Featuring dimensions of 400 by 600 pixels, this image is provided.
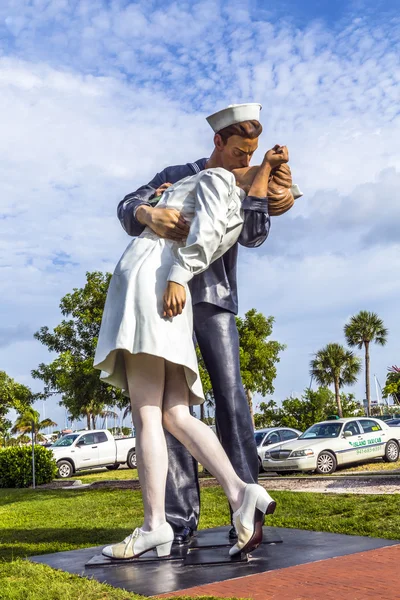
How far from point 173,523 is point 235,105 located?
8.46 feet

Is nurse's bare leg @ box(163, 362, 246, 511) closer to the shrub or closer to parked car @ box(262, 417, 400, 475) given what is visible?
parked car @ box(262, 417, 400, 475)

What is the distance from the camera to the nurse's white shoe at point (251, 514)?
3.58 m

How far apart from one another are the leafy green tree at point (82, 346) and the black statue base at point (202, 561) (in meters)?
22.7

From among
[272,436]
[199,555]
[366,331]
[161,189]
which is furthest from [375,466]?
[366,331]

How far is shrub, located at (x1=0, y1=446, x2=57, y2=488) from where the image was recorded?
62.1 feet

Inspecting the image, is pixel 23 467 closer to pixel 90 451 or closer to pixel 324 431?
pixel 90 451

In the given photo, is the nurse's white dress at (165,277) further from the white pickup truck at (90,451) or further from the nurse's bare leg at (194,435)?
the white pickup truck at (90,451)

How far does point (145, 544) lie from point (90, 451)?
20676 millimetres

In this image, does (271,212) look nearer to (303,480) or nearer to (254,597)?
(254,597)

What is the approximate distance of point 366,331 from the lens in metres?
48.8

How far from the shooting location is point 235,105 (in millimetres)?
4145

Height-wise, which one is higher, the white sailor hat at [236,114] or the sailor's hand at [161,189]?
the white sailor hat at [236,114]

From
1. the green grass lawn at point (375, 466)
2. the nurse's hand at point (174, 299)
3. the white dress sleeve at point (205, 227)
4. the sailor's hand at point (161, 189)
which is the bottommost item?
the green grass lawn at point (375, 466)

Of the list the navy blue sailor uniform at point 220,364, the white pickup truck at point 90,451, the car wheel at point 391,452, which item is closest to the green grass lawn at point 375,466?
the car wheel at point 391,452
